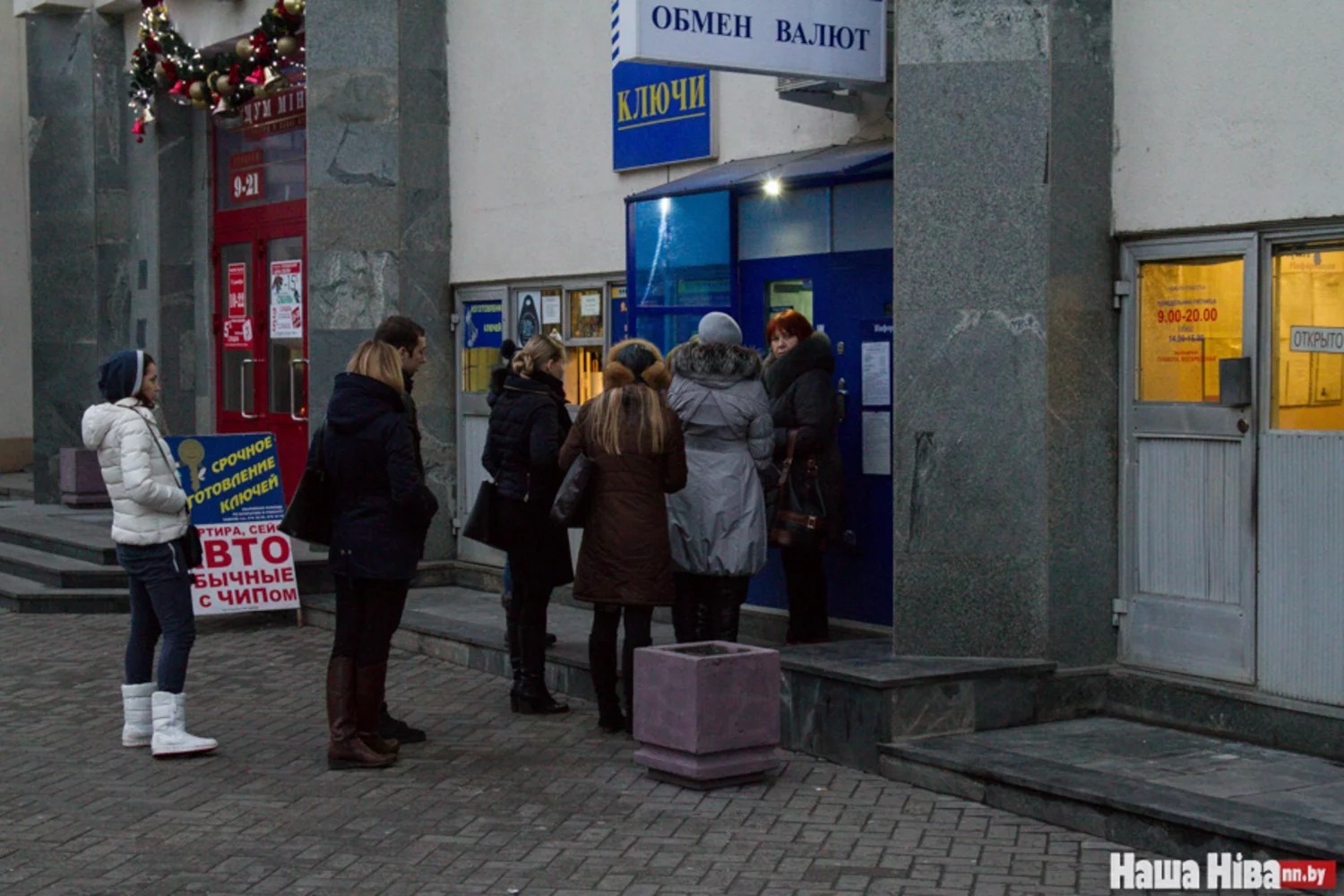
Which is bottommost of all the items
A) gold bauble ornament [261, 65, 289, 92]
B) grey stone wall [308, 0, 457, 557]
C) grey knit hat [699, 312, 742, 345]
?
grey knit hat [699, 312, 742, 345]

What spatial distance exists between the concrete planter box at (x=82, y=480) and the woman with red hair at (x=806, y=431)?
30.3ft

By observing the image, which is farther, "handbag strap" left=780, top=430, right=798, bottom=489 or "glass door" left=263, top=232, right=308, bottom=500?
"glass door" left=263, top=232, right=308, bottom=500

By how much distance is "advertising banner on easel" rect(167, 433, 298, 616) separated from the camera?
11000 mm

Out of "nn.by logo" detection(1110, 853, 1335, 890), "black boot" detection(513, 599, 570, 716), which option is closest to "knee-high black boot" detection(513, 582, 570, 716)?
"black boot" detection(513, 599, 570, 716)

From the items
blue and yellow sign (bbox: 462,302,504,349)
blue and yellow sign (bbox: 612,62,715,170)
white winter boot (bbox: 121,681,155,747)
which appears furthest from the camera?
blue and yellow sign (bbox: 462,302,504,349)

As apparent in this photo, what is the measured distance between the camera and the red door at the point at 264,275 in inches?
594

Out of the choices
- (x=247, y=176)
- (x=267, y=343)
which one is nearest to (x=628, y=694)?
(x=267, y=343)

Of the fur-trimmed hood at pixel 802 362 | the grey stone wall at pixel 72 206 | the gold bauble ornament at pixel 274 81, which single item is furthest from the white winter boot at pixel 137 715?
the grey stone wall at pixel 72 206

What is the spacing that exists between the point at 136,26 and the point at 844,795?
12.7 metres

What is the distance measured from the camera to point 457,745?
7906mm

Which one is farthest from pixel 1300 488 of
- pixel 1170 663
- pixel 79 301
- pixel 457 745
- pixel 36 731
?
pixel 79 301

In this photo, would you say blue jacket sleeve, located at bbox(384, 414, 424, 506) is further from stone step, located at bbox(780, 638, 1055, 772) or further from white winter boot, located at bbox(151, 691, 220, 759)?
stone step, located at bbox(780, 638, 1055, 772)

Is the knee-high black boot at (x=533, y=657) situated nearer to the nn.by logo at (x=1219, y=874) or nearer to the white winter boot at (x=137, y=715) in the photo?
the white winter boot at (x=137, y=715)

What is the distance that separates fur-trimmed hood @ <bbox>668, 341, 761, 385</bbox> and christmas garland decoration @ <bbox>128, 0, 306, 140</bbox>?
277 inches
